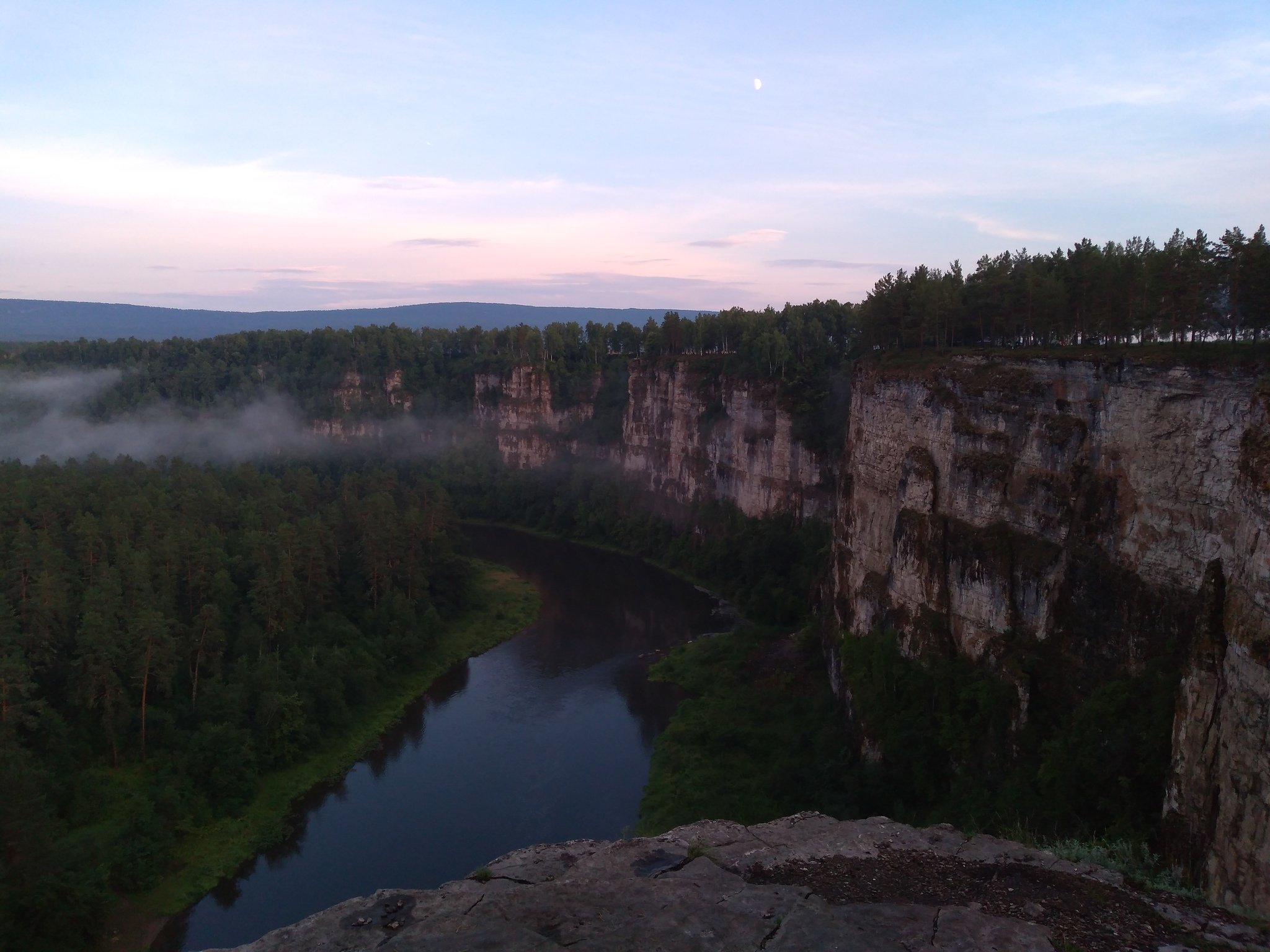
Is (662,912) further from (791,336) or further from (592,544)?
(592,544)

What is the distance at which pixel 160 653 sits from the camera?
28.1 metres

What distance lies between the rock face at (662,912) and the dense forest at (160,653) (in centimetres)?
1462

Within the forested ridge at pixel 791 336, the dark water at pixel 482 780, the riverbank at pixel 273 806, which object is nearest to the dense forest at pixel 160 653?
the riverbank at pixel 273 806

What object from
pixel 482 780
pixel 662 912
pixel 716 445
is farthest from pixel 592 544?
pixel 662 912

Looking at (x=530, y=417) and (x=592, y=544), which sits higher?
(x=530, y=417)

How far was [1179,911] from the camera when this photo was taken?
366 inches

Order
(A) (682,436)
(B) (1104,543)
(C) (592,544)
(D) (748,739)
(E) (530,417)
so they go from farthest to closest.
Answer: (E) (530,417) → (C) (592,544) → (A) (682,436) → (D) (748,739) → (B) (1104,543)

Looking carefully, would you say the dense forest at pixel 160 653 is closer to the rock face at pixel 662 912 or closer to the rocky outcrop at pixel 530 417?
the rock face at pixel 662 912

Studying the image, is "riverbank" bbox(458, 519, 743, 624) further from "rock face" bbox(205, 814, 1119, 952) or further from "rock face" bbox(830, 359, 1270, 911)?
"rock face" bbox(205, 814, 1119, 952)

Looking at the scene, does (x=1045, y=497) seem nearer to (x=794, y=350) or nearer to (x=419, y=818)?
(x=419, y=818)

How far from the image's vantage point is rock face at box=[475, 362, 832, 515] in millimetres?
50531

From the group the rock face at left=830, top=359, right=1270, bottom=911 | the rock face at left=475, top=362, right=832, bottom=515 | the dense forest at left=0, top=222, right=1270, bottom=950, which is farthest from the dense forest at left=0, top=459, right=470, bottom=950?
the rock face at left=830, top=359, right=1270, bottom=911

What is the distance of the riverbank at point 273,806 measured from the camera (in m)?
22.0

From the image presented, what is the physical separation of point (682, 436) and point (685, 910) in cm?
5195
